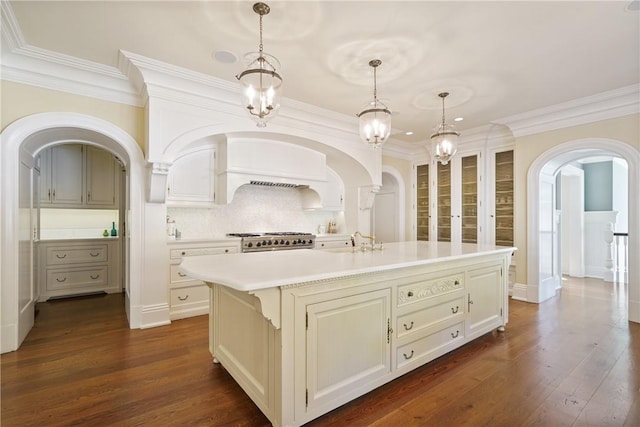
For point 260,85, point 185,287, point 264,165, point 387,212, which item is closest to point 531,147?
point 387,212

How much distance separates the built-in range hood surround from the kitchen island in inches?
76.4

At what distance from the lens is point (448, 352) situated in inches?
104

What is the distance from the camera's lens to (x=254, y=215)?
4.84 m

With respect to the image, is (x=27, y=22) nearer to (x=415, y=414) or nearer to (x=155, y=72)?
(x=155, y=72)

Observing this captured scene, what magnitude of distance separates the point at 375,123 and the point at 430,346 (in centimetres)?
193

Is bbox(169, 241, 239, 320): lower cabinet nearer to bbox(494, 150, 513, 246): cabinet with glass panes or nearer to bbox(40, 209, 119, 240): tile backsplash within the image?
bbox(40, 209, 119, 240): tile backsplash

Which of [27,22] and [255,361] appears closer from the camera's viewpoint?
[255,361]

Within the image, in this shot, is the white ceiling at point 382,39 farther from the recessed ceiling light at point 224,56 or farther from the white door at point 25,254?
the white door at point 25,254

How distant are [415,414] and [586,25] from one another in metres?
3.14

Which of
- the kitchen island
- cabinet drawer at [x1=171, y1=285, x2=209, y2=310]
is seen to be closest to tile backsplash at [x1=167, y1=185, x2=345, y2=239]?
cabinet drawer at [x1=171, y1=285, x2=209, y2=310]

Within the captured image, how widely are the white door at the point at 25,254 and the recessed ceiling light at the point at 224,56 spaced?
2.16 metres

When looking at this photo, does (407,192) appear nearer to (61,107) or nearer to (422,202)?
(422,202)

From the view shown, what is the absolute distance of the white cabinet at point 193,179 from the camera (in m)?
3.88

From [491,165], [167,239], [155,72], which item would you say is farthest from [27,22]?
[491,165]
